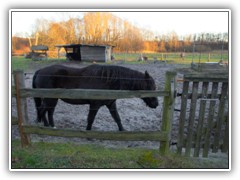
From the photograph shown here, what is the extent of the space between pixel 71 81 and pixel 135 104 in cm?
297

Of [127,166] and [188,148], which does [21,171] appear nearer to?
[127,166]

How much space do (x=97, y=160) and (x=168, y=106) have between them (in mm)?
1365

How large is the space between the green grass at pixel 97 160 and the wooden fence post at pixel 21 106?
0.60ft

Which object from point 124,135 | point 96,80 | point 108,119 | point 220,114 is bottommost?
point 108,119

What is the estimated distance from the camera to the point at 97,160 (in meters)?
3.36

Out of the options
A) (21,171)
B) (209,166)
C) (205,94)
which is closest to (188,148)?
(209,166)

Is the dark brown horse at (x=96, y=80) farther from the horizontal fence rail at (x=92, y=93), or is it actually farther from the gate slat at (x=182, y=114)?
the gate slat at (x=182, y=114)

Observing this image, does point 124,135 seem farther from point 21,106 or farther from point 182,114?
point 21,106

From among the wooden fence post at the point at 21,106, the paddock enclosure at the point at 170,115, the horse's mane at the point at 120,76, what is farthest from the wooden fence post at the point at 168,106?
the wooden fence post at the point at 21,106

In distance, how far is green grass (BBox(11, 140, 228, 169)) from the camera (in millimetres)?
3307

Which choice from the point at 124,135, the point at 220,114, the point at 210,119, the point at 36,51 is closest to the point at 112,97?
the point at 124,135

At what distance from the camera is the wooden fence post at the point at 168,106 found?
130 inches

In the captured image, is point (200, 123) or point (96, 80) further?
point (96, 80)

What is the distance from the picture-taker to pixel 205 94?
3.46m
